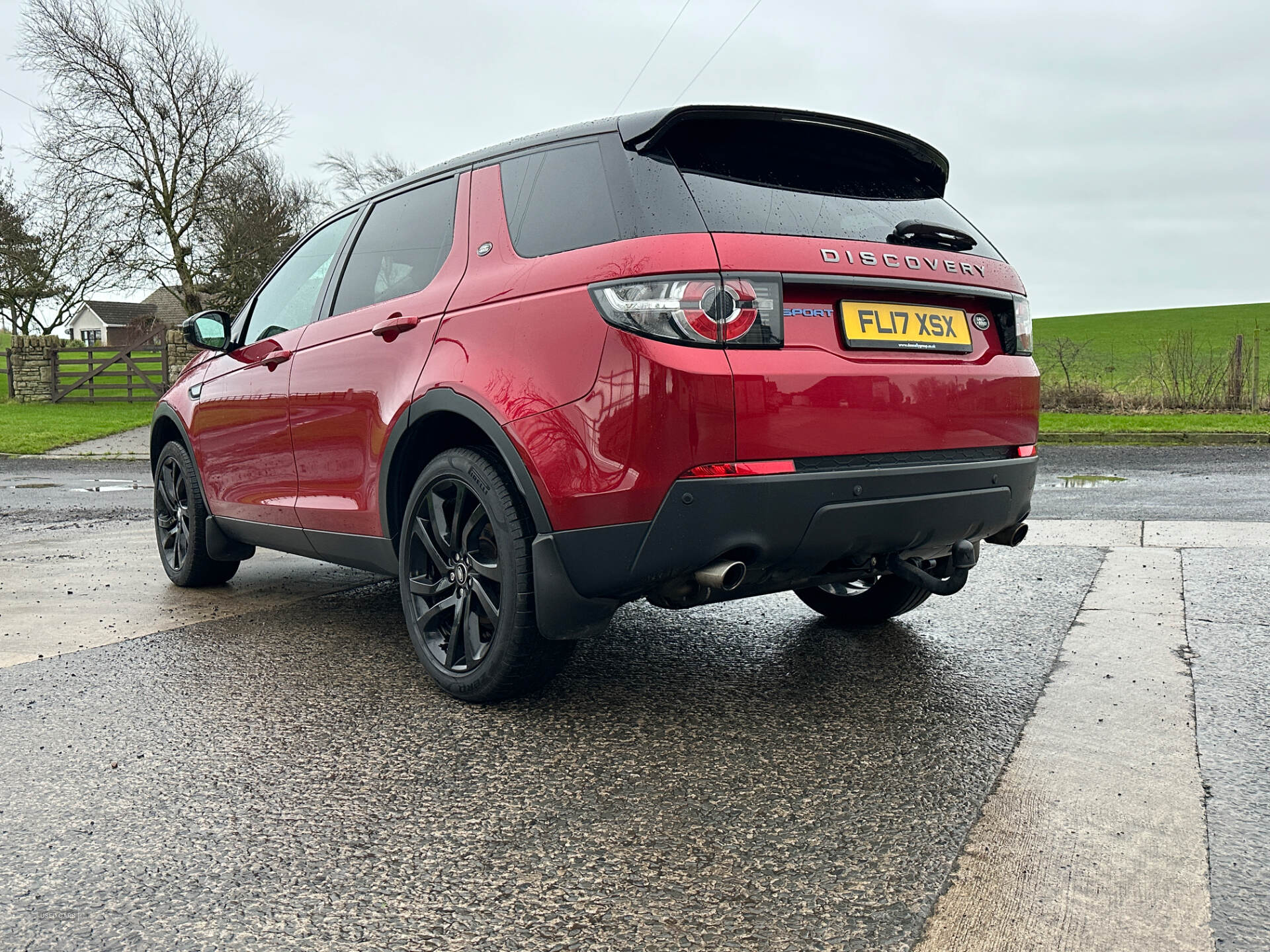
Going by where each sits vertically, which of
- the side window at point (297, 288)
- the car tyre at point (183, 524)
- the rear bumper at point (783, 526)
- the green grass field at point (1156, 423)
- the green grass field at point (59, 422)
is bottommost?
the green grass field at point (59, 422)

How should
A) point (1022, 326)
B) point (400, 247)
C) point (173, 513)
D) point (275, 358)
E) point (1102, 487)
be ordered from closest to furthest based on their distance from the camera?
point (1022, 326)
point (400, 247)
point (275, 358)
point (173, 513)
point (1102, 487)

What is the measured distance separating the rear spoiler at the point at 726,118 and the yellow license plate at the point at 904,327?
0.63 metres

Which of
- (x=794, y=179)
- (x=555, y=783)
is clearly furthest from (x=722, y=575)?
(x=794, y=179)

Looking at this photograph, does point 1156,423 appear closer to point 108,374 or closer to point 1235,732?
point 1235,732

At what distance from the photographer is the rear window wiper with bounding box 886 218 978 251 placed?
132 inches

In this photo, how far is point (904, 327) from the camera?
3197 mm

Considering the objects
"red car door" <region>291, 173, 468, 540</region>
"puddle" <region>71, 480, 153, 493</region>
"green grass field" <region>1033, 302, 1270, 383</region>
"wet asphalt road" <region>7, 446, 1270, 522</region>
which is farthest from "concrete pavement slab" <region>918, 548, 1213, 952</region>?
"green grass field" <region>1033, 302, 1270, 383</region>

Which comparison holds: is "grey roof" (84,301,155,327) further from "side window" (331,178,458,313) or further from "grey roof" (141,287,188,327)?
"side window" (331,178,458,313)

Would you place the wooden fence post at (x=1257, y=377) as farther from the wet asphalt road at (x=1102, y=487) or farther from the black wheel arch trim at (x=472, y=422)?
the black wheel arch trim at (x=472, y=422)

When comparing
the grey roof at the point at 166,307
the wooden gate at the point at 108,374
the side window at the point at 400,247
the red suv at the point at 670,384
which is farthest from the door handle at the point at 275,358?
the grey roof at the point at 166,307

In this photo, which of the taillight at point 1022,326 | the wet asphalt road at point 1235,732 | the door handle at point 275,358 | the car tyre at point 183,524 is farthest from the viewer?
the car tyre at point 183,524

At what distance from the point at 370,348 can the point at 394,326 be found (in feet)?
0.71

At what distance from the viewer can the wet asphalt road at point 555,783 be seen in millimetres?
2148

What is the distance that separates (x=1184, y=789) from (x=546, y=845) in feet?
5.39
